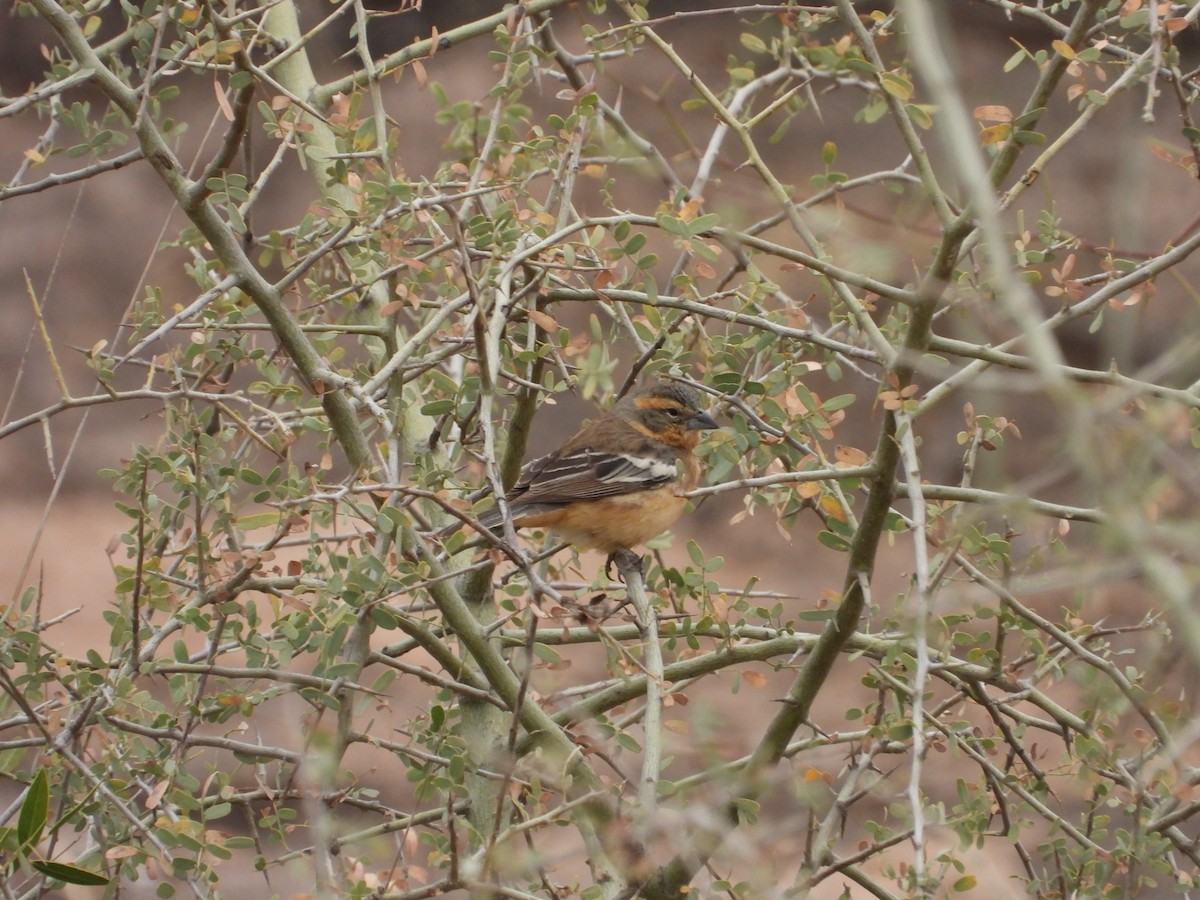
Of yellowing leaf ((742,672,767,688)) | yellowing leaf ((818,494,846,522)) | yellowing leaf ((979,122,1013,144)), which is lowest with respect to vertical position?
yellowing leaf ((742,672,767,688))

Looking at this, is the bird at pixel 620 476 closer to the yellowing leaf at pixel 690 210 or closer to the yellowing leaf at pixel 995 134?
the yellowing leaf at pixel 690 210

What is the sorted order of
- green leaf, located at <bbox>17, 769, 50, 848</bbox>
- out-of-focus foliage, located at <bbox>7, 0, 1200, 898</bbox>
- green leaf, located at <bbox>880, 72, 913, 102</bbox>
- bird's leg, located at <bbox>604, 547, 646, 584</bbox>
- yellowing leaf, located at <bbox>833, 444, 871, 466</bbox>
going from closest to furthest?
green leaf, located at <bbox>880, 72, 913, 102</bbox> → out-of-focus foliage, located at <bbox>7, 0, 1200, 898</bbox> → yellowing leaf, located at <bbox>833, 444, 871, 466</bbox> → green leaf, located at <bbox>17, 769, 50, 848</bbox> → bird's leg, located at <bbox>604, 547, 646, 584</bbox>

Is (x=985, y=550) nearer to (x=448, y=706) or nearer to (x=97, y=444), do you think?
(x=448, y=706)

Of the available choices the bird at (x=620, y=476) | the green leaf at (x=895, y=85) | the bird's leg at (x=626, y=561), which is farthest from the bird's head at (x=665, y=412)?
the green leaf at (x=895, y=85)

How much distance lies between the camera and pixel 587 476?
199 inches

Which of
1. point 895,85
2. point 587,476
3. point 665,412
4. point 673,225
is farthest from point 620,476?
point 895,85

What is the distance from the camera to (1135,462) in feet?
4.97

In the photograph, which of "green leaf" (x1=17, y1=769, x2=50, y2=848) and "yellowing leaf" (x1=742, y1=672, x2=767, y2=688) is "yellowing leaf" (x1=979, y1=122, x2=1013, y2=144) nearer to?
"yellowing leaf" (x1=742, y1=672, x2=767, y2=688)

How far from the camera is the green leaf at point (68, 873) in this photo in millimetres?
2980

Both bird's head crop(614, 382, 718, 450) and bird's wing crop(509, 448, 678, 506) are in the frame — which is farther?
bird's head crop(614, 382, 718, 450)

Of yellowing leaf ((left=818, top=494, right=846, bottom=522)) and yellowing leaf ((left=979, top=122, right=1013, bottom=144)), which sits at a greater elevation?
yellowing leaf ((left=979, top=122, right=1013, bottom=144))

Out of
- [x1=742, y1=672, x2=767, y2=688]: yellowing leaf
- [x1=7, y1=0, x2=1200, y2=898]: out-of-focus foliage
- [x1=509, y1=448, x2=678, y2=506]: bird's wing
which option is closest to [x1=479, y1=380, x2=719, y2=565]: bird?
[x1=509, y1=448, x2=678, y2=506]: bird's wing

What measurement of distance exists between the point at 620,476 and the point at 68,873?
2643mm

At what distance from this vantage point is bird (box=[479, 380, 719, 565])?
482cm
